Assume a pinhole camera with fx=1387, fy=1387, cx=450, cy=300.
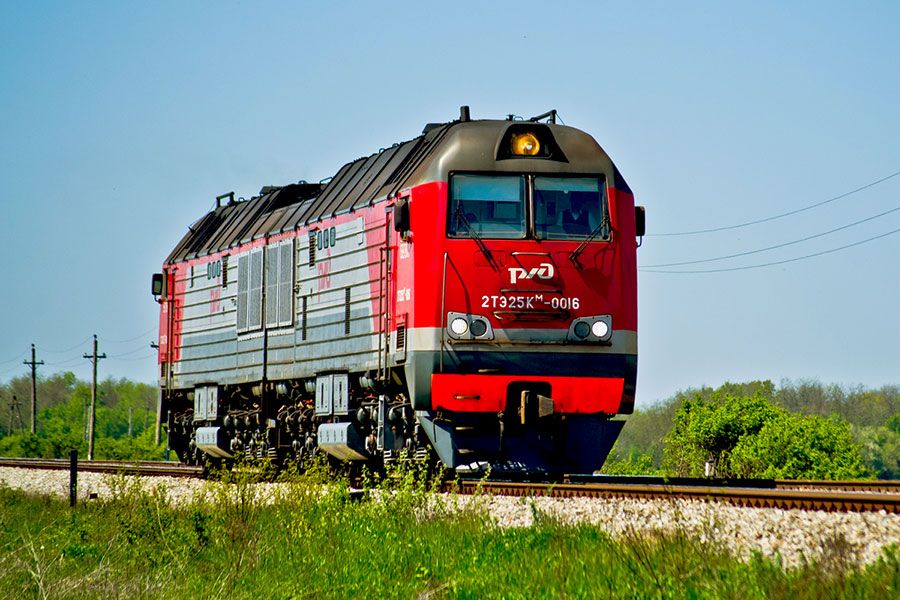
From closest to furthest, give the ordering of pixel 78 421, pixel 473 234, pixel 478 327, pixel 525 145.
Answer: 1. pixel 478 327
2. pixel 473 234
3. pixel 525 145
4. pixel 78 421

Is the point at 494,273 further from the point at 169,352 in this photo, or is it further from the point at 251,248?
the point at 169,352

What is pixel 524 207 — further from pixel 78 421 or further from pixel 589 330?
pixel 78 421

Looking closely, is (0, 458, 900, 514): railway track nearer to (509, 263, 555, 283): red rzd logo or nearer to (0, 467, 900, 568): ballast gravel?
(0, 467, 900, 568): ballast gravel

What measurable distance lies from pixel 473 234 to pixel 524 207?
2.29 feet

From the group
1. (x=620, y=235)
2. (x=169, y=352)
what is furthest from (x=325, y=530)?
(x=169, y=352)

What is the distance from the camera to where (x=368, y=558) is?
11703mm

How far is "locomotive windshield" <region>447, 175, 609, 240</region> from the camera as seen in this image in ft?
54.0

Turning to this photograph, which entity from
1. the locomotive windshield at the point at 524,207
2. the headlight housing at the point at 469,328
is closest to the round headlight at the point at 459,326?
the headlight housing at the point at 469,328

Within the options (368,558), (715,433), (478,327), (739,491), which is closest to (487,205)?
(478,327)

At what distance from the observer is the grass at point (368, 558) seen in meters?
8.74

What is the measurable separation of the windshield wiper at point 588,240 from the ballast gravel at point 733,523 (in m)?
3.26

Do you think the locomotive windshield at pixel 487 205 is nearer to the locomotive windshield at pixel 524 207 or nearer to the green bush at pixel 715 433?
the locomotive windshield at pixel 524 207

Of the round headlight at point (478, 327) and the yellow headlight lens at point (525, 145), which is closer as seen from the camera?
the round headlight at point (478, 327)

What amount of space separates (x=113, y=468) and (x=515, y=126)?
553 inches
